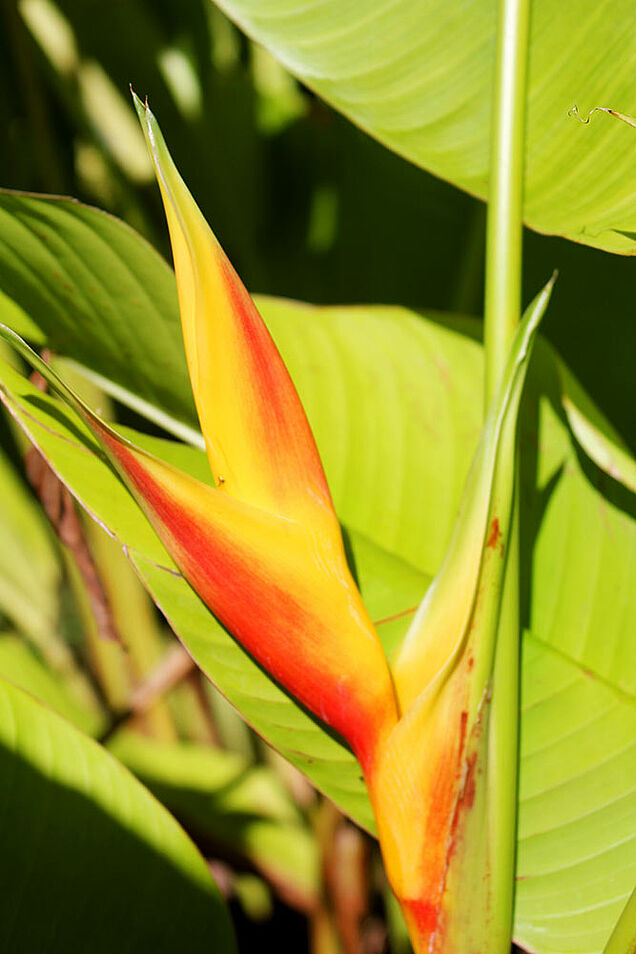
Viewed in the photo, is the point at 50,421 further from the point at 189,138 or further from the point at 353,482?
the point at 189,138

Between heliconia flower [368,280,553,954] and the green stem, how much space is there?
4 cm

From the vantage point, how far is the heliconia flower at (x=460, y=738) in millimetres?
333

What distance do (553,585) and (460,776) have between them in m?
0.17

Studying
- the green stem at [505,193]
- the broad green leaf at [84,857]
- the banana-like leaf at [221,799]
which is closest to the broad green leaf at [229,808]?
the banana-like leaf at [221,799]

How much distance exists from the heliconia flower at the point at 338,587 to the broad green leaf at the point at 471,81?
11cm

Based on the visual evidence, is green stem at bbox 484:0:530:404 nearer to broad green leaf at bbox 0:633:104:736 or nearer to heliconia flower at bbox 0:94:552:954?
heliconia flower at bbox 0:94:552:954

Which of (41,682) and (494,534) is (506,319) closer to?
(494,534)

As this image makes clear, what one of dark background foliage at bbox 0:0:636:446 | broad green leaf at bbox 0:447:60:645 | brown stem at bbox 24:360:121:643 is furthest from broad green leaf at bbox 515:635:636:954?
broad green leaf at bbox 0:447:60:645

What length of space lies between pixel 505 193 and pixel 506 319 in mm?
65

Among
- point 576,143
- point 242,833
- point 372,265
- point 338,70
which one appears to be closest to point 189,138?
point 372,265

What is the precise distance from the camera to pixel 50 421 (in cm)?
38

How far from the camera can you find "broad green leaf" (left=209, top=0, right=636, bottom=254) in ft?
1.34

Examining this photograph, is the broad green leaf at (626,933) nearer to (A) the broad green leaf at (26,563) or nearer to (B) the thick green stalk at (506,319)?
(B) the thick green stalk at (506,319)

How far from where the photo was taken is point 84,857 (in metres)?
0.41
